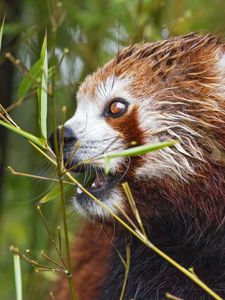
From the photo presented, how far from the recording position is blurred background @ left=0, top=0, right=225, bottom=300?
4.15 metres

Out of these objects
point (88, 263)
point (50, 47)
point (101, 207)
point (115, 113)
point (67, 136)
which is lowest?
point (88, 263)

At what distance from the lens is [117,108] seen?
2826 millimetres

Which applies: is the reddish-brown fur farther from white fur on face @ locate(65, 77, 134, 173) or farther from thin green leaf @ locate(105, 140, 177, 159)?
thin green leaf @ locate(105, 140, 177, 159)

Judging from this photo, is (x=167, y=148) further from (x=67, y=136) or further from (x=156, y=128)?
(x=67, y=136)

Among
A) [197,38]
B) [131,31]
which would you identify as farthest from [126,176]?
[131,31]

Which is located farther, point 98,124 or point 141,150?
point 98,124

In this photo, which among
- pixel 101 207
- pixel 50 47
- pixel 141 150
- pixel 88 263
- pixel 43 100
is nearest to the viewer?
pixel 141 150

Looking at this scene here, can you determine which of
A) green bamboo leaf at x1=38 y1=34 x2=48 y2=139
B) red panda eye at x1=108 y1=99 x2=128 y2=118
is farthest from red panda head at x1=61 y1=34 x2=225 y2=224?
green bamboo leaf at x1=38 y1=34 x2=48 y2=139

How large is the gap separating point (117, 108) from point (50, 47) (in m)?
1.41

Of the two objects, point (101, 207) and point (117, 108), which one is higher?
point (117, 108)

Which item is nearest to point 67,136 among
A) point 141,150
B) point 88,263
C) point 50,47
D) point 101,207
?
point 101,207

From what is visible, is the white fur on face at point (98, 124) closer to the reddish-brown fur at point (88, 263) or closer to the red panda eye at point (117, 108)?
the red panda eye at point (117, 108)

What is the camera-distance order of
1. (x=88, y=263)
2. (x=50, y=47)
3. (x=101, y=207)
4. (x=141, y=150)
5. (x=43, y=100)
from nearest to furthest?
(x=141, y=150), (x=43, y=100), (x=101, y=207), (x=88, y=263), (x=50, y=47)

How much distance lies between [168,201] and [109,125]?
304 mm
